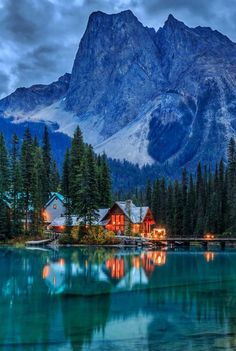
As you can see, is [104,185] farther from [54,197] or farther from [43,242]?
[43,242]

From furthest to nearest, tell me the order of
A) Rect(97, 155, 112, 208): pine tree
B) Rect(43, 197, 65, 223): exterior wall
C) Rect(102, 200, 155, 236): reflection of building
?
1. Rect(43, 197, 65, 223): exterior wall
2. Rect(102, 200, 155, 236): reflection of building
3. Rect(97, 155, 112, 208): pine tree

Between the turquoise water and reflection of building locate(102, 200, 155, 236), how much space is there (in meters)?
54.9

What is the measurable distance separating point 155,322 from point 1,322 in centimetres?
849


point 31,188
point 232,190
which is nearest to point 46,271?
point 31,188

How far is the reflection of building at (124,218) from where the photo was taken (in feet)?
393

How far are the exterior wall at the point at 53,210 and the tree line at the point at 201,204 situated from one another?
31.8m

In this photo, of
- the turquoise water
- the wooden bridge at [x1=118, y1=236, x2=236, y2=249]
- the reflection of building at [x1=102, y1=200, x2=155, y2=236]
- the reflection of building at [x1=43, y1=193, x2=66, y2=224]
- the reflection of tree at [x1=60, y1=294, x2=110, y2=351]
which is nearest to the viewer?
the turquoise water

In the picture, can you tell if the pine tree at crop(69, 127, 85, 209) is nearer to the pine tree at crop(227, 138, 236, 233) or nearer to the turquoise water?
the pine tree at crop(227, 138, 236, 233)

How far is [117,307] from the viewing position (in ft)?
117

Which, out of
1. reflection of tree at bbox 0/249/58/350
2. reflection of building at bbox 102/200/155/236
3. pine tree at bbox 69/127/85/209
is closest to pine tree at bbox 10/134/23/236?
pine tree at bbox 69/127/85/209

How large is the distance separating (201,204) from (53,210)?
38.2 m

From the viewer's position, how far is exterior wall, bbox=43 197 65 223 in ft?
437

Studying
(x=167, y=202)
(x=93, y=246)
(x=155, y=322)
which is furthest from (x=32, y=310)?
(x=167, y=202)

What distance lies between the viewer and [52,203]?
134000mm
